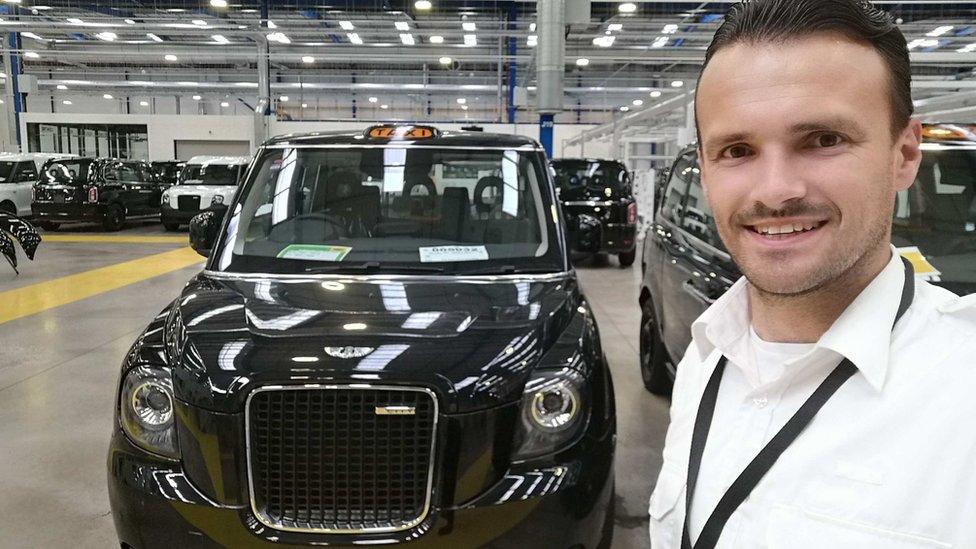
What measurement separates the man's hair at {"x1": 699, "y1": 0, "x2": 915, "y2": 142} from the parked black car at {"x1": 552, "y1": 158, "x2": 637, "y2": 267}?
31.6ft

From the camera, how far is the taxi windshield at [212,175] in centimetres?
1672

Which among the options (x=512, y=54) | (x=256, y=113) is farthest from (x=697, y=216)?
(x=512, y=54)

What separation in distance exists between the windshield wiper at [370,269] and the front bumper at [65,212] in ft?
49.1

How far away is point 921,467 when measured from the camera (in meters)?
0.79

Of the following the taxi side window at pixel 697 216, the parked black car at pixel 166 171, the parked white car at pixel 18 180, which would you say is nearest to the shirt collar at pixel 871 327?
the taxi side window at pixel 697 216

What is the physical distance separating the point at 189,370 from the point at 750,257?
1.86 metres

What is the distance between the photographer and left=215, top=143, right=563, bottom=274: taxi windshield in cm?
320

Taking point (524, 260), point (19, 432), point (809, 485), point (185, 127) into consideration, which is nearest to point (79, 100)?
point (185, 127)

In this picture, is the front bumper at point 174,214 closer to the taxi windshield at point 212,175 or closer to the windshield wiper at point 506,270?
the taxi windshield at point 212,175

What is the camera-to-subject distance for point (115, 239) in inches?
616

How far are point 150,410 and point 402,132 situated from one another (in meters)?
1.78

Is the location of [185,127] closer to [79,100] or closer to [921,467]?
[79,100]

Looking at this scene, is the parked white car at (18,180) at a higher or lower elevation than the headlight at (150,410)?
higher

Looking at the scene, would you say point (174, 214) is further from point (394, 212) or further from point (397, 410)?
point (397, 410)
